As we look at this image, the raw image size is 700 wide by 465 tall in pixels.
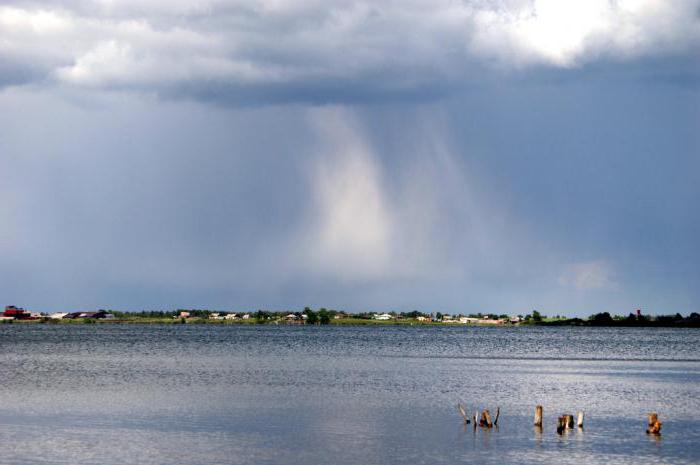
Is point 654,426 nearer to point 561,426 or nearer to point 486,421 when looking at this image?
point 561,426

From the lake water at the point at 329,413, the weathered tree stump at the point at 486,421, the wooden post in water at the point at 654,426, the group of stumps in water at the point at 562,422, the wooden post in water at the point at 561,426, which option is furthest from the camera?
Result: the weathered tree stump at the point at 486,421

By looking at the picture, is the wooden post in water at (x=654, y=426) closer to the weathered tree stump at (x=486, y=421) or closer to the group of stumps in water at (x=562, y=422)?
the group of stumps in water at (x=562, y=422)

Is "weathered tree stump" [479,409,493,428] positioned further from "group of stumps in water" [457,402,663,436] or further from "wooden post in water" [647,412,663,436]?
"wooden post in water" [647,412,663,436]

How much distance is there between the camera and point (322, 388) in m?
89.4

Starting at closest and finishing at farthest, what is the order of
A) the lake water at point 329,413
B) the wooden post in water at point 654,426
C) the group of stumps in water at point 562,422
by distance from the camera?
the lake water at point 329,413
the group of stumps in water at point 562,422
the wooden post in water at point 654,426

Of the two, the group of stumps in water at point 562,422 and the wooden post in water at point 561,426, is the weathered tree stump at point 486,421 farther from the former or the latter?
the wooden post in water at point 561,426

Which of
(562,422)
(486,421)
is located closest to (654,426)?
(562,422)

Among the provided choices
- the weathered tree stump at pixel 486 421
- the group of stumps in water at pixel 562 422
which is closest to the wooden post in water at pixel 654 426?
the group of stumps in water at pixel 562 422

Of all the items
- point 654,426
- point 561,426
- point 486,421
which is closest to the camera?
point 561,426

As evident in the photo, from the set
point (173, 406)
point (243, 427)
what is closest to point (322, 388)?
point (173, 406)

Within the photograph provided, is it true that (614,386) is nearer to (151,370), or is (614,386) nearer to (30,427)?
(151,370)

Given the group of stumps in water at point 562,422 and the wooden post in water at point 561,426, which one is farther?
the group of stumps in water at point 562,422

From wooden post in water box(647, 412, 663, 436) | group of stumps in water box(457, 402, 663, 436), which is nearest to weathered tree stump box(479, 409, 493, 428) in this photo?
group of stumps in water box(457, 402, 663, 436)

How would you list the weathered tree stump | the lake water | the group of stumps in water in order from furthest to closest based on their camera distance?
the weathered tree stump
the group of stumps in water
the lake water
